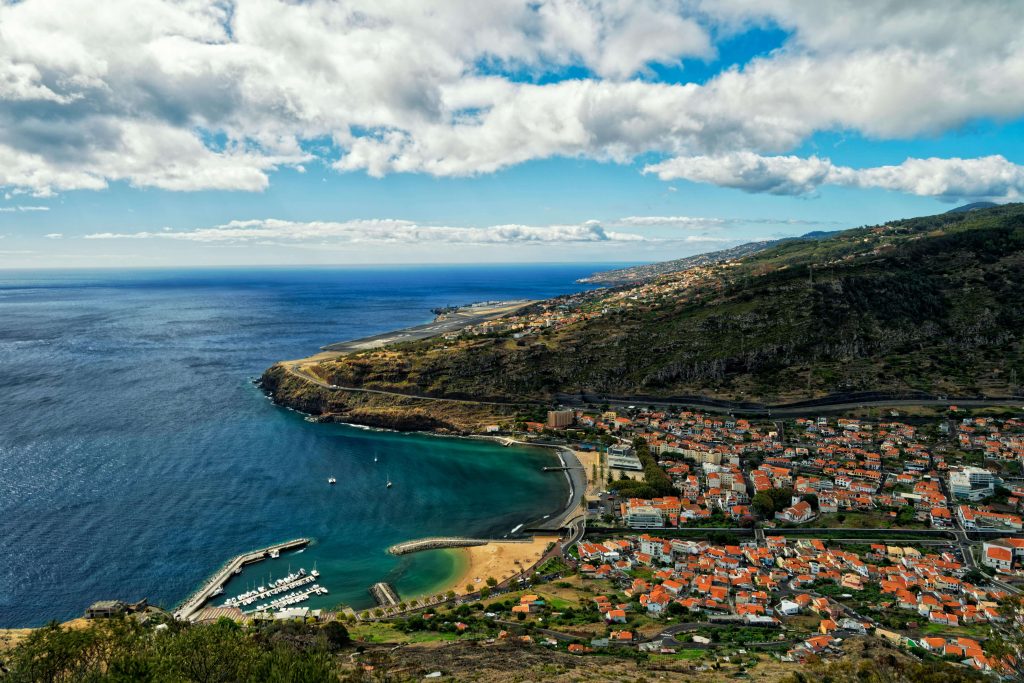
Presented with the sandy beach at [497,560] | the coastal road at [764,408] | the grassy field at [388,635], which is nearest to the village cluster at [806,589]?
the sandy beach at [497,560]

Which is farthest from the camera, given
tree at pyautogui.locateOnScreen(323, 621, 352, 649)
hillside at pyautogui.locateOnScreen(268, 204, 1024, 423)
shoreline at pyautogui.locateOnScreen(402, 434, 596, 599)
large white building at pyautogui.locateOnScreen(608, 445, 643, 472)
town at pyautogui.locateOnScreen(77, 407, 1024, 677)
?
hillside at pyautogui.locateOnScreen(268, 204, 1024, 423)

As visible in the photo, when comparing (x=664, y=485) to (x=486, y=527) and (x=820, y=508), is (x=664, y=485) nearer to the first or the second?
(x=820, y=508)

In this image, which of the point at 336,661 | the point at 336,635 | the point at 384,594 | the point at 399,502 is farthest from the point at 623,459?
the point at 336,661

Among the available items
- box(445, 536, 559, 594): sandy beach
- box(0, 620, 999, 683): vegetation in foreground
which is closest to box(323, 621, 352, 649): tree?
box(0, 620, 999, 683): vegetation in foreground

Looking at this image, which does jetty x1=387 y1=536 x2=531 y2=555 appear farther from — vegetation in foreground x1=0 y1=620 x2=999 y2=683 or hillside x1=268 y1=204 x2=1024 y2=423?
hillside x1=268 y1=204 x2=1024 y2=423

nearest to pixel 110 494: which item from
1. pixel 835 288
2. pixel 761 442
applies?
pixel 761 442

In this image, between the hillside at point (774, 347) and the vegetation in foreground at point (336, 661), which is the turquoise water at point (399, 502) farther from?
the hillside at point (774, 347)
